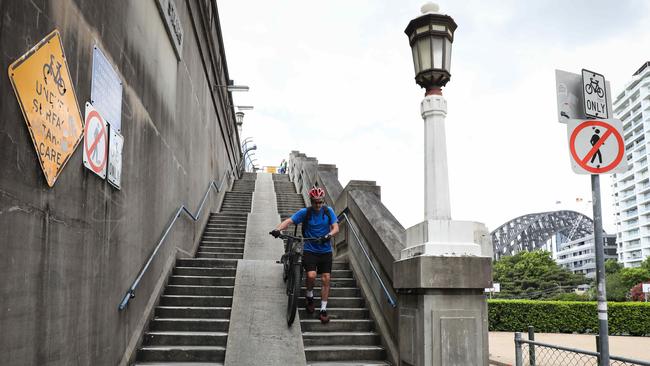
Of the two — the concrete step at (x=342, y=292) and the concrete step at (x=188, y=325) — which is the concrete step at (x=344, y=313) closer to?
the concrete step at (x=342, y=292)

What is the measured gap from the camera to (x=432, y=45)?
6168mm

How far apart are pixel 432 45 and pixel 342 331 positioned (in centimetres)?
395

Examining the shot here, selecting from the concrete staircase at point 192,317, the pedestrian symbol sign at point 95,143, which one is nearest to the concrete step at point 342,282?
the concrete staircase at point 192,317

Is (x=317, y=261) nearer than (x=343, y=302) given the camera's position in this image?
Yes

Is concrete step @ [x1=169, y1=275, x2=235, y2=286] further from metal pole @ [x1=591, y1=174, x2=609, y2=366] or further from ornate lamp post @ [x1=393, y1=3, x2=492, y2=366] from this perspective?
metal pole @ [x1=591, y1=174, x2=609, y2=366]

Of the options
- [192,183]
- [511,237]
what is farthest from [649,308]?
[511,237]

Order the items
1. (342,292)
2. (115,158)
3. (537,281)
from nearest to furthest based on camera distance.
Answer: (115,158)
(342,292)
(537,281)

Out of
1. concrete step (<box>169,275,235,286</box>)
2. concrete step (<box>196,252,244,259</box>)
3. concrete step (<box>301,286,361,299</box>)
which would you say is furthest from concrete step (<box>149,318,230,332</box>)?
concrete step (<box>196,252,244,259</box>)

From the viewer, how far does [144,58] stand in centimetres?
667

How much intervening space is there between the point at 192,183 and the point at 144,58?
4710mm

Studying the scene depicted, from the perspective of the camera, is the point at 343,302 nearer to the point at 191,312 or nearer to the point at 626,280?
the point at 191,312

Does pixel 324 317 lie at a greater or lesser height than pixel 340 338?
greater

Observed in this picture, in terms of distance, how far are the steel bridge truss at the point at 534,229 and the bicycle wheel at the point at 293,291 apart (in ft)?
452

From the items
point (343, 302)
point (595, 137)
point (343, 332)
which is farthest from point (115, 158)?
point (595, 137)
